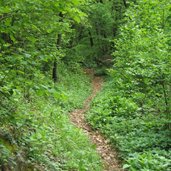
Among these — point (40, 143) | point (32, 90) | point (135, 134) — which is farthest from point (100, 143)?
point (32, 90)

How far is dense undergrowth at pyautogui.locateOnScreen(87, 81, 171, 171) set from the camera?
20.6 feet

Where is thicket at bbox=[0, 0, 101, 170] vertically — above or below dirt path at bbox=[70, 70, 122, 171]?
above

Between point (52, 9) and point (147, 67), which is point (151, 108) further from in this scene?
point (52, 9)

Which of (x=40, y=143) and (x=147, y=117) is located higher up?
(x=40, y=143)

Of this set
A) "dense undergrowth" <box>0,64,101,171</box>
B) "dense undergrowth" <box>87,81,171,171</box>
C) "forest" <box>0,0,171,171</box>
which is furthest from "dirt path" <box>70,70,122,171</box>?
"dense undergrowth" <box>0,64,101,171</box>

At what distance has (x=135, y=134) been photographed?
880cm

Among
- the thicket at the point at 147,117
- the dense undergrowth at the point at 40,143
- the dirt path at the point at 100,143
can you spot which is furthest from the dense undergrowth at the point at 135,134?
the dense undergrowth at the point at 40,143

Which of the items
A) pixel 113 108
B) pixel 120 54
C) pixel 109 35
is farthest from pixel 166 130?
pixel 109 35

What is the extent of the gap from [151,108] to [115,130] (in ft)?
4.80

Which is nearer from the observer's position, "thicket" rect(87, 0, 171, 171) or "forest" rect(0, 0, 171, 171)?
"forest" rect(0, 0, 171, 171)

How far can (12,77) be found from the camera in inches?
144

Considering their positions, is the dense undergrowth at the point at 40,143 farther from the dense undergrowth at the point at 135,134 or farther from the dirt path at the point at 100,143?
the dense undergrowth at the point at 135,134

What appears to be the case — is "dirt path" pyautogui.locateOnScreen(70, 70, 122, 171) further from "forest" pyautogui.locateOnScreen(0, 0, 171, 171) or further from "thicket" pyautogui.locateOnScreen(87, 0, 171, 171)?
"thicket" pyautogui.locateOnScreen(87, 0, 171, 171)

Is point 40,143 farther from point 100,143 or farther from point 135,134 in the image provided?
point 135,134
